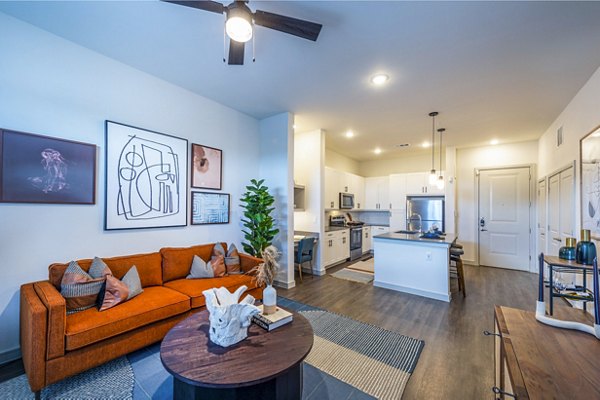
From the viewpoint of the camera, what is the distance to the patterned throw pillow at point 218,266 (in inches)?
119

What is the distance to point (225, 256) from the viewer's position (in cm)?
328

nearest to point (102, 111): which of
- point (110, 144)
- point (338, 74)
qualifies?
point (110, 144)

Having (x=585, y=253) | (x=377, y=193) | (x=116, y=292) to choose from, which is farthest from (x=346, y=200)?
(x=116, y=292)

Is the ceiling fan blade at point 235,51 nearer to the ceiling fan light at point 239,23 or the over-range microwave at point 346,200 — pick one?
the ceiling fan light at point 239,23

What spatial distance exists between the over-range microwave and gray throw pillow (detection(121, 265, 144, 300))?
4492mm

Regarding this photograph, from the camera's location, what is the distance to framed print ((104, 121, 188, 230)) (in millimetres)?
2604

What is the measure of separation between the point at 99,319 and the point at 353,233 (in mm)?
5040

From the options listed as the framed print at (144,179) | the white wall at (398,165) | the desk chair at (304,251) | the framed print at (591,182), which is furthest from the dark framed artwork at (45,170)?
the white wall at (398,165)

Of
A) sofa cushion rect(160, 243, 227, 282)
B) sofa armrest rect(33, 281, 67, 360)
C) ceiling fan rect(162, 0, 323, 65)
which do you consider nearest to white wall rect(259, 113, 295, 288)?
sofa cushion rect(160, 243, 227, 282)

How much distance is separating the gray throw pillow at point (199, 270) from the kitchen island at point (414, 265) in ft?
8.65

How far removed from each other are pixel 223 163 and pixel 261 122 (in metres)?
1.15

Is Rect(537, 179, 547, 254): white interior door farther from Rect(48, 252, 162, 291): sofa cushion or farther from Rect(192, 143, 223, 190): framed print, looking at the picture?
Rect(48, 252, 162, 291): sofa cushion

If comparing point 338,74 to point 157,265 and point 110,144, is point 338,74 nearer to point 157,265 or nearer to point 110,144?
point 110,144

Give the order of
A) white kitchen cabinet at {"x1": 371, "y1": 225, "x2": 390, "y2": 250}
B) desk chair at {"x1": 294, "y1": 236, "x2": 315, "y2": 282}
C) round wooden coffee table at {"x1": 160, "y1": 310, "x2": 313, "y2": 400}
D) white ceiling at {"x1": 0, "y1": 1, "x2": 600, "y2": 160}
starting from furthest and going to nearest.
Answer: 1. white kitchen cabinet at {"x1": 371, "y1": 225, "x2": 390, "y2": 250}
2. desk chair at {"x1": 294, "y1": 236, "x2": 315, "y2": 282}
3. white ceiling at {"x1": 0, "y1": 1, "x2": 600, "y2": 160}
4. round wooden coffee table at {"x1": 160, "y1": 310, "x2": 313, "y2": 400}
